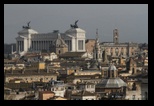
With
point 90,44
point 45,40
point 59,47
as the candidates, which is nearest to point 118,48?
point 90,44

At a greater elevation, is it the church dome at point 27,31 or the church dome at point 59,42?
the church dome at point 27,31

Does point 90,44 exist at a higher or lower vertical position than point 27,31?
lower

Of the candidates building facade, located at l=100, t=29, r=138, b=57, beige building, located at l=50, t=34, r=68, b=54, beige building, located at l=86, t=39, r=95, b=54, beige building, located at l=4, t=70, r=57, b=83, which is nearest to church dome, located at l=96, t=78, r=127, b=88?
beige building, located at l=4, t=70, r=57, b=83

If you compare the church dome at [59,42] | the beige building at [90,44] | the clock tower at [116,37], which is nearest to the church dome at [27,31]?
the beige building at [90,44]

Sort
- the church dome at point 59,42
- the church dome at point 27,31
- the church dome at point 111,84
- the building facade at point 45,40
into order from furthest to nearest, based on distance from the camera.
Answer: the church dome at point 27,31 < the building facade at point 45,40 < the church dome at point 59,42 < the church dome at point 111,84

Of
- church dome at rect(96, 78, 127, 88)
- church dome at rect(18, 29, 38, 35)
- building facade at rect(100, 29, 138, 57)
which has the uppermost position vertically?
church dome at rect(18, 29, 38, 35)

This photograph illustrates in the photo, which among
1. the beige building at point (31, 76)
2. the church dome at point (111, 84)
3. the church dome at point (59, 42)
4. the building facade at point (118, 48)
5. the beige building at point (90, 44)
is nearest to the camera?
the church dome at point (111, 84)

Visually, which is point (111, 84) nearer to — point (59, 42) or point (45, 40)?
point (59, 42)

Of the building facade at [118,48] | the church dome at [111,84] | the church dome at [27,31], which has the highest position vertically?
the church dome at [27,31]

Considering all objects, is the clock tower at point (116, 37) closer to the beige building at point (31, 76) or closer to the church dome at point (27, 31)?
the church dome at point (27, 31)

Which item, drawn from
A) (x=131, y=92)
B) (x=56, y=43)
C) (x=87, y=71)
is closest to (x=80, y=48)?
(x=56, y=43)

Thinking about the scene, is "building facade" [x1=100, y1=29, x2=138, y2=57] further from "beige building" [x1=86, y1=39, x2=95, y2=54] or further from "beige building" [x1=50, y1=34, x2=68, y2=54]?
"beige building" [x1=50, y1=34, x2=68, y2=54]
